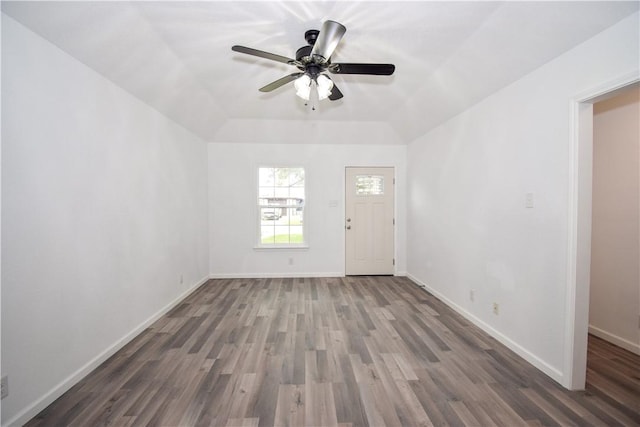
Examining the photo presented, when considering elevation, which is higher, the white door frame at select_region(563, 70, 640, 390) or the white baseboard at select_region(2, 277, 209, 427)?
the white door frame at select_region(563, 70, 640, 390)

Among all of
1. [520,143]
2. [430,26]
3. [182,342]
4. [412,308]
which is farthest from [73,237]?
[520,143]

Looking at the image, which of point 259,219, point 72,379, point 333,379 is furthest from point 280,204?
point 72,379

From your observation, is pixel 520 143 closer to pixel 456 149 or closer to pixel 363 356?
pixel 456 149

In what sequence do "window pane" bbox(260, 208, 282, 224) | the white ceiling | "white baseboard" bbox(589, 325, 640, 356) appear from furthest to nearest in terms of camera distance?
1. "window pane" bbox(260, 208, 282, 224)
2. "white baseboard" bbox(589, 325, 640, 356)
3. the white ceiling

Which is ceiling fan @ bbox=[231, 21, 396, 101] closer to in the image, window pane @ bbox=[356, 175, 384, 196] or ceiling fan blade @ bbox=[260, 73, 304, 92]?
ceiling fan blade @ bbox=[260, 73, 304, 92]

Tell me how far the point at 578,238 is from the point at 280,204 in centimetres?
398

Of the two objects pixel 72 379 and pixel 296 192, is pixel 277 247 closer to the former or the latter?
pixel 296 192

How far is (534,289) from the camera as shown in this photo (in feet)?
7.00

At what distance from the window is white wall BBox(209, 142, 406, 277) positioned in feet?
0.42

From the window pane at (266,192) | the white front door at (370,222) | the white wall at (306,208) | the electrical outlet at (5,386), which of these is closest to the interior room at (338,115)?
the electrical outlet at (5,386)

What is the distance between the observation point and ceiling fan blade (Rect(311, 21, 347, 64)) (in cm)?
149

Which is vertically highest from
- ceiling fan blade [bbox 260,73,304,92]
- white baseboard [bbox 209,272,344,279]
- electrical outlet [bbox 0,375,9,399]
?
ceiling fan blade [bbox 260,73,304,92]

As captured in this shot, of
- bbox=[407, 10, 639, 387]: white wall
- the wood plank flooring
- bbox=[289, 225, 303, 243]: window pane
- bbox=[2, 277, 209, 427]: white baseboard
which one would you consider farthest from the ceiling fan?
bbox=[289, 225, 303, 243]: window pane

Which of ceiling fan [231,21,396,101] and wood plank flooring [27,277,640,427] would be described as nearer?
wood plank flooring [27,277,640,427]
